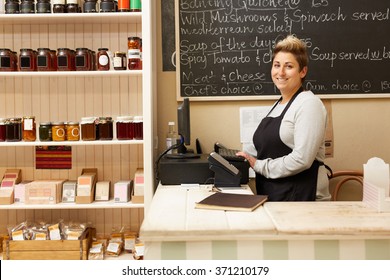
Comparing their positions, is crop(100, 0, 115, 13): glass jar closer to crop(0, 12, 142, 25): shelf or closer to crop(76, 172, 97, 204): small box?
crop(0, 12, 142, 25): shelf

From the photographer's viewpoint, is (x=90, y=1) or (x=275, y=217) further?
(x=90, y=1)

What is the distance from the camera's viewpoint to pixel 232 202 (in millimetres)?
1958

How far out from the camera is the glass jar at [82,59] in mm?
2834

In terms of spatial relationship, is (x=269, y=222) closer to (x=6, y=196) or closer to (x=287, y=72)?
(x=287, y=72)

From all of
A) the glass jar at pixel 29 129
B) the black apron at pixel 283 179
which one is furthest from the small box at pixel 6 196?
the black apron at pixel 283 179

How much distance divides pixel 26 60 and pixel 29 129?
0.42 m

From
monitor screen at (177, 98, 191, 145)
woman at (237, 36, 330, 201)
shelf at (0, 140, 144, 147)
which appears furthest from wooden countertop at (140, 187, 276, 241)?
shelf at (0, 140, 144, 147)

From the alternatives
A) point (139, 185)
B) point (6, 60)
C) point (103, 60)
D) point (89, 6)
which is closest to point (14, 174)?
point (6, 60)

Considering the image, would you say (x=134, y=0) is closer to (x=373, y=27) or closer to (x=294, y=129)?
(x=294, y=129)

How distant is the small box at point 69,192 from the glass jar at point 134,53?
0.84 m

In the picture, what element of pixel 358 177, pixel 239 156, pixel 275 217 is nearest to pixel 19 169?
pixel 239 156

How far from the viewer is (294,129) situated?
7.71 ft

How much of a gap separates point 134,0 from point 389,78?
1763mm

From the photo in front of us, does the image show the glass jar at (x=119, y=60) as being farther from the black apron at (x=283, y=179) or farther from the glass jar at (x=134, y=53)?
the black apron at (x=283, y=179)
